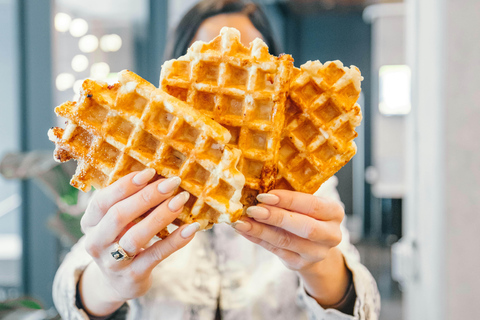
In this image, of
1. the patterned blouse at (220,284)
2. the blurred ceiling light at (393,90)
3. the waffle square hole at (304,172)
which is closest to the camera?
the waffle square hole at (304,172)

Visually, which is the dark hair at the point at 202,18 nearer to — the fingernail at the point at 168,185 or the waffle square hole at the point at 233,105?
the waffle square hole at the point at 233,105

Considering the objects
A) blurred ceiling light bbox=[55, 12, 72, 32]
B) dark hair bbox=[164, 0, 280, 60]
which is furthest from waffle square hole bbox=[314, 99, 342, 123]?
blurred ceiling light bbox=[55, 12, 72, 32]

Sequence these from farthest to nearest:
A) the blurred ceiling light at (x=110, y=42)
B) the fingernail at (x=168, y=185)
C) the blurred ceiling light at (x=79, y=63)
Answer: the blurred ceiling light at (x=110, y=42) < the blurred ceiling light at (x=79, y=63) < the fingernail at (x=168, y=185)

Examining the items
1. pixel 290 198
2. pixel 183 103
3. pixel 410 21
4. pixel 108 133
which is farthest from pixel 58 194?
pixel 410 21

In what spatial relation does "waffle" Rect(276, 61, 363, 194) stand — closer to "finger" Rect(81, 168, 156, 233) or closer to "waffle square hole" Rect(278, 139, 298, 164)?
"waffle square hole" Rect(278, 139, 298, 164)

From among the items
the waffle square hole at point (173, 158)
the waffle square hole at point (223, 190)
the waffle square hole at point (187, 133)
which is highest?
the waffle square hole at point (187, 133)

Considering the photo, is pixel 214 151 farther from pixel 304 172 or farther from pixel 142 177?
pixel 304 172

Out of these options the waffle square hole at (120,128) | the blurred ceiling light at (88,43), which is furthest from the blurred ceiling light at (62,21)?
the waffle square hole at (120,128)

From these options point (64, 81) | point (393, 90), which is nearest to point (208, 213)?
point (64, 81)
